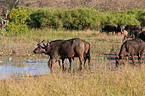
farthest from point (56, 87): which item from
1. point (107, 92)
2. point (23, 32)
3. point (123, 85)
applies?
point (23, 32)

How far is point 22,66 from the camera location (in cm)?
1161

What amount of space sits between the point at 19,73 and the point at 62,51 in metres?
1.82

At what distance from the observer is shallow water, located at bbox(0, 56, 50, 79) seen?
400 inches

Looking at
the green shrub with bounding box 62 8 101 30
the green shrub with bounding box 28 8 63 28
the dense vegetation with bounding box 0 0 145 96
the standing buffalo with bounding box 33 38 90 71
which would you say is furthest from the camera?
the green shrub with bounding box 62 8 101 30

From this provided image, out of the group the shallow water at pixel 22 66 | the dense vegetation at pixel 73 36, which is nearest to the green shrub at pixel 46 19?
the dense vegetation at pixel 73 36

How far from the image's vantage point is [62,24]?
30875 mm

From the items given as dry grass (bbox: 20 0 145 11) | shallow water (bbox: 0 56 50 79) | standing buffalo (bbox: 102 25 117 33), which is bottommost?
shallow water (bbox: 0 56 50 79)

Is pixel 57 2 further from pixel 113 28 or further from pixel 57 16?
pixel 113 28

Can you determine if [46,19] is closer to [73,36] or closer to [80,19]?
[80,19]

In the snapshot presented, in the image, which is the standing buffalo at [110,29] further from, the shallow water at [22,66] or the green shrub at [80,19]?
the shallow water at [22,66]

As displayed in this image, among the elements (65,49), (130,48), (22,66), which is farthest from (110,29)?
(65,49)

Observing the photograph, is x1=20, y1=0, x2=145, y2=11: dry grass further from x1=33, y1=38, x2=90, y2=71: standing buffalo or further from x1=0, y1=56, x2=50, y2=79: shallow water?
x1=33, y1=38, x2=90, y2=71: standing buffalo

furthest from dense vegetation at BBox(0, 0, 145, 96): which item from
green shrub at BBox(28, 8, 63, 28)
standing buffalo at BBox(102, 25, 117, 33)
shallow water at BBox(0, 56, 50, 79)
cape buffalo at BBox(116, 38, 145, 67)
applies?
standing buffalo at BBox(102, 25, 117, 33)

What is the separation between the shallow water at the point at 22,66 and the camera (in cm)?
1016
